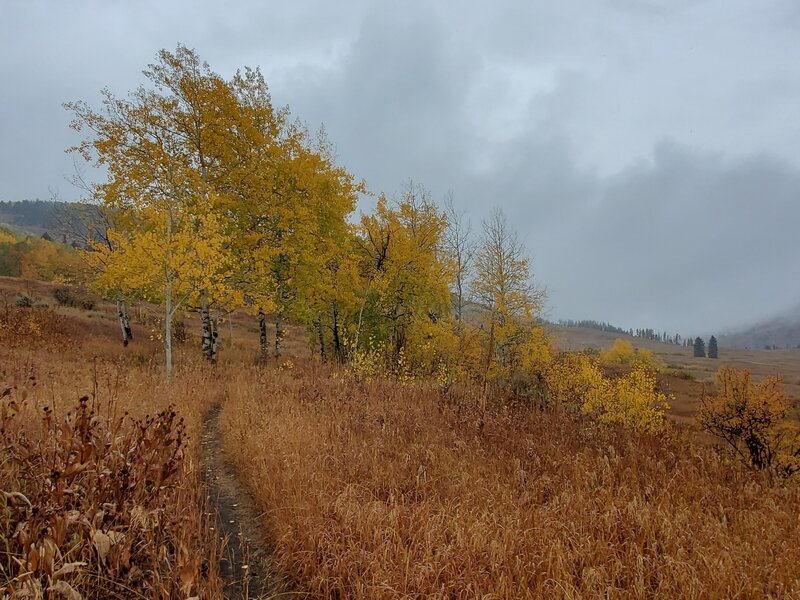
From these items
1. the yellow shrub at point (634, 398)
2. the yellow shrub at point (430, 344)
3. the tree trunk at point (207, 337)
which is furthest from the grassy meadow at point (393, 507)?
the yellow shrub at point (634, 398)

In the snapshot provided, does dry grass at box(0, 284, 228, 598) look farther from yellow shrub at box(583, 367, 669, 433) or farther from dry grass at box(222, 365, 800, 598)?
yellow shrub at box(583, 367, 669, 433)

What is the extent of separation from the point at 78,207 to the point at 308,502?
22.5m

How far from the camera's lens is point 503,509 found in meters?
4.59

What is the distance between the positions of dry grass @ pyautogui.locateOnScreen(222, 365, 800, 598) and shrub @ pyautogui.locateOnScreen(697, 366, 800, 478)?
13927 millimetres

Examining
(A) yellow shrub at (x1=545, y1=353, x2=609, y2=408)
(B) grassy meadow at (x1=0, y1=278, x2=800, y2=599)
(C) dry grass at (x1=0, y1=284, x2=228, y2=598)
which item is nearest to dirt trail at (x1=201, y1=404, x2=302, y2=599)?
(B) grassy meadow at (x1=0, y1=278, x2=800, y2=599)

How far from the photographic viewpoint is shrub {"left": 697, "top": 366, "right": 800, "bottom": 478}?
17.2 meters

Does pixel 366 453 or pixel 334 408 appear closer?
pixel 366 453

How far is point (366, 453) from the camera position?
19.4ft

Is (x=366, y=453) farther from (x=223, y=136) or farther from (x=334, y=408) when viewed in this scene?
(x=223, y=136)

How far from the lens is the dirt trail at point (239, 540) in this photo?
370 centimetres

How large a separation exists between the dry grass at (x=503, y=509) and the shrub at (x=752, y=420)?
13.9 m

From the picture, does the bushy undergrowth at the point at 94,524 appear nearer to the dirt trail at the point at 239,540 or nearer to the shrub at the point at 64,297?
the dirt trail at the point at 239,540

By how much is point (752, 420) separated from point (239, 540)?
21532 millimetres

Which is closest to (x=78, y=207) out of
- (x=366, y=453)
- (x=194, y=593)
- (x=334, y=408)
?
(x=334, y=408)
